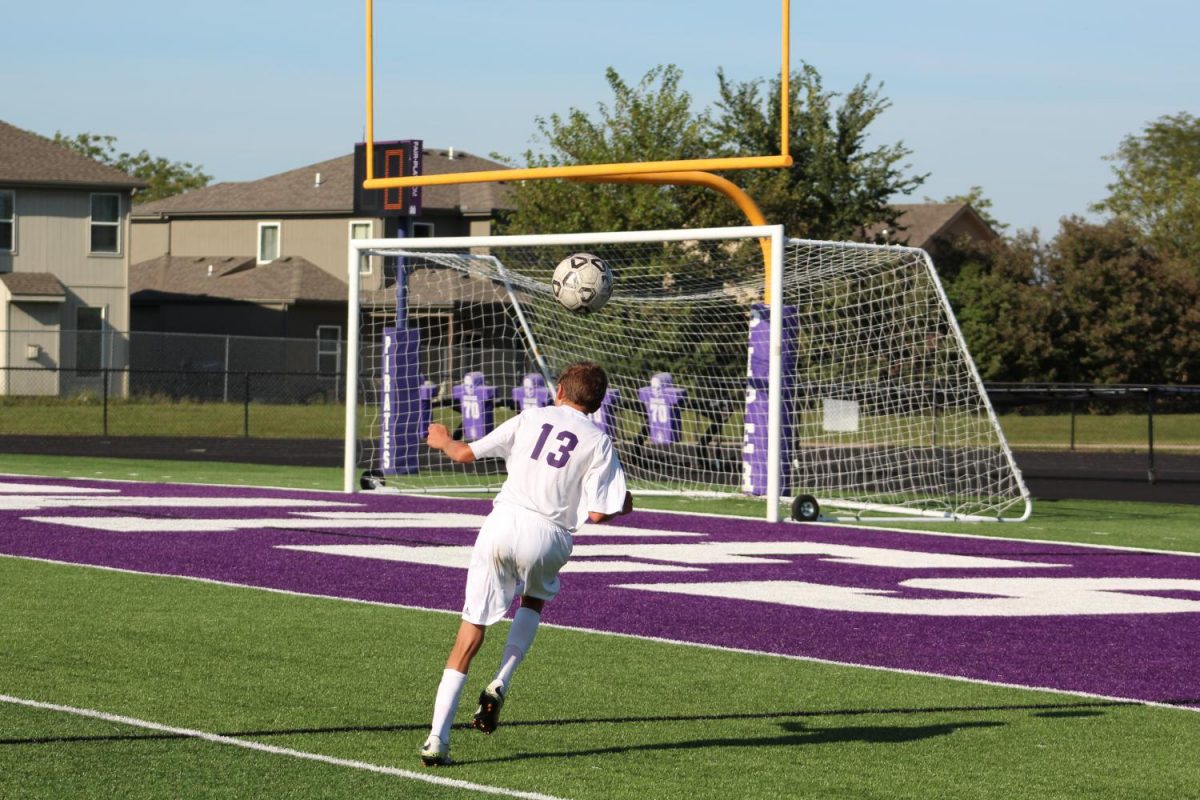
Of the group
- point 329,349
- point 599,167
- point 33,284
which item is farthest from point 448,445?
point 329,349

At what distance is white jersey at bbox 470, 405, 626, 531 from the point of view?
6840 millimetres

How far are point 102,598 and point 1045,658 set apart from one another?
17.7 feet

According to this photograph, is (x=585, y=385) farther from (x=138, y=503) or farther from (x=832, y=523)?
(x=138, y=503)

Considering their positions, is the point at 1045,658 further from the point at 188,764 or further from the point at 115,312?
the point at 115,312

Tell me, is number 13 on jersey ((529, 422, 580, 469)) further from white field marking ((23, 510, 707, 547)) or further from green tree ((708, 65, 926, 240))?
green tree ((708, 65, 926, 240))

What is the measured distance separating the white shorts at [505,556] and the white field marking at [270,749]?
0.63 m

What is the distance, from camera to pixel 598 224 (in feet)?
136

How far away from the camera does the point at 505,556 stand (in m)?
6.80

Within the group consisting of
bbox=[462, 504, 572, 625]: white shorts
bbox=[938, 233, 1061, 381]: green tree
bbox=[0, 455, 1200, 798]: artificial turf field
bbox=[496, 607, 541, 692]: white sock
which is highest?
bbox=[938, 233, 1061, 381]: green tree

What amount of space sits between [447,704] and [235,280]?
52.0 m

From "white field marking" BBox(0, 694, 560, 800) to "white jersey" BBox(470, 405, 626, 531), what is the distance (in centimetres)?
106

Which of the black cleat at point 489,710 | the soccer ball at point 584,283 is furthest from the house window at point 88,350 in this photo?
the black cleat at point 489,710

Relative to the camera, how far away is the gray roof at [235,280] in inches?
2190

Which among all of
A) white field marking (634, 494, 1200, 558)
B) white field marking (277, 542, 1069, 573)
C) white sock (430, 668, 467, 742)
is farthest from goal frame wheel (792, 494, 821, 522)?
white sock (430, 668, 467, 742)
